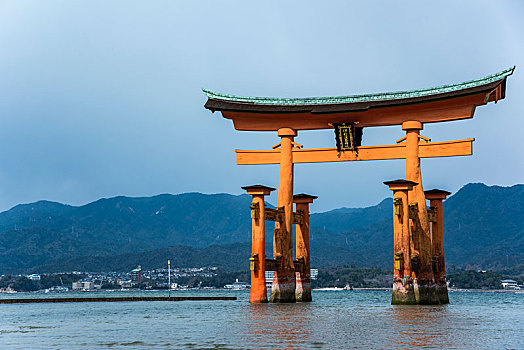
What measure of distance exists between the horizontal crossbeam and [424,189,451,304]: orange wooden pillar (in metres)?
2.63

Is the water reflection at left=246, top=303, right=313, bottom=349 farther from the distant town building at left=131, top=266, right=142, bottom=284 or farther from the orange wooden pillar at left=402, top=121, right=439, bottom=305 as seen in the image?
the distant town building at left=131, top=266, right=142, bottom=284

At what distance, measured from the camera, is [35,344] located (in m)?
20.7

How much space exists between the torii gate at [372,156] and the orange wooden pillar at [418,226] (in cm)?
4

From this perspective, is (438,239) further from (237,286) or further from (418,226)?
(237,286)

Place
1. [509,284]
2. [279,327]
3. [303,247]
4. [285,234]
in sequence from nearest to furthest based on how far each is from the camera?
[279,327], [285,234], [303,247], [509,284]

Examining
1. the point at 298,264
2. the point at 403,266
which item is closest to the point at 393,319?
the point at 403,266

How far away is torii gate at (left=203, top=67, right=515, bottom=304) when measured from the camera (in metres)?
32.8

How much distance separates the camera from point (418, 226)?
1313 inches

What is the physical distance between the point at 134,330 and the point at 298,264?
543 inches

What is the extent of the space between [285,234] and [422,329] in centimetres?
1356

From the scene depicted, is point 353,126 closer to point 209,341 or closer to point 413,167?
point 413,167

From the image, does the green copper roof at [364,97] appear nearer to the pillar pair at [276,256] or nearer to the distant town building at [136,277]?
the pillar pair at [276,256]

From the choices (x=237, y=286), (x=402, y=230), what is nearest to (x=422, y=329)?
(x=402, y=230)

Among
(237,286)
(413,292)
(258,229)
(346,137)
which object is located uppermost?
(346,137)
